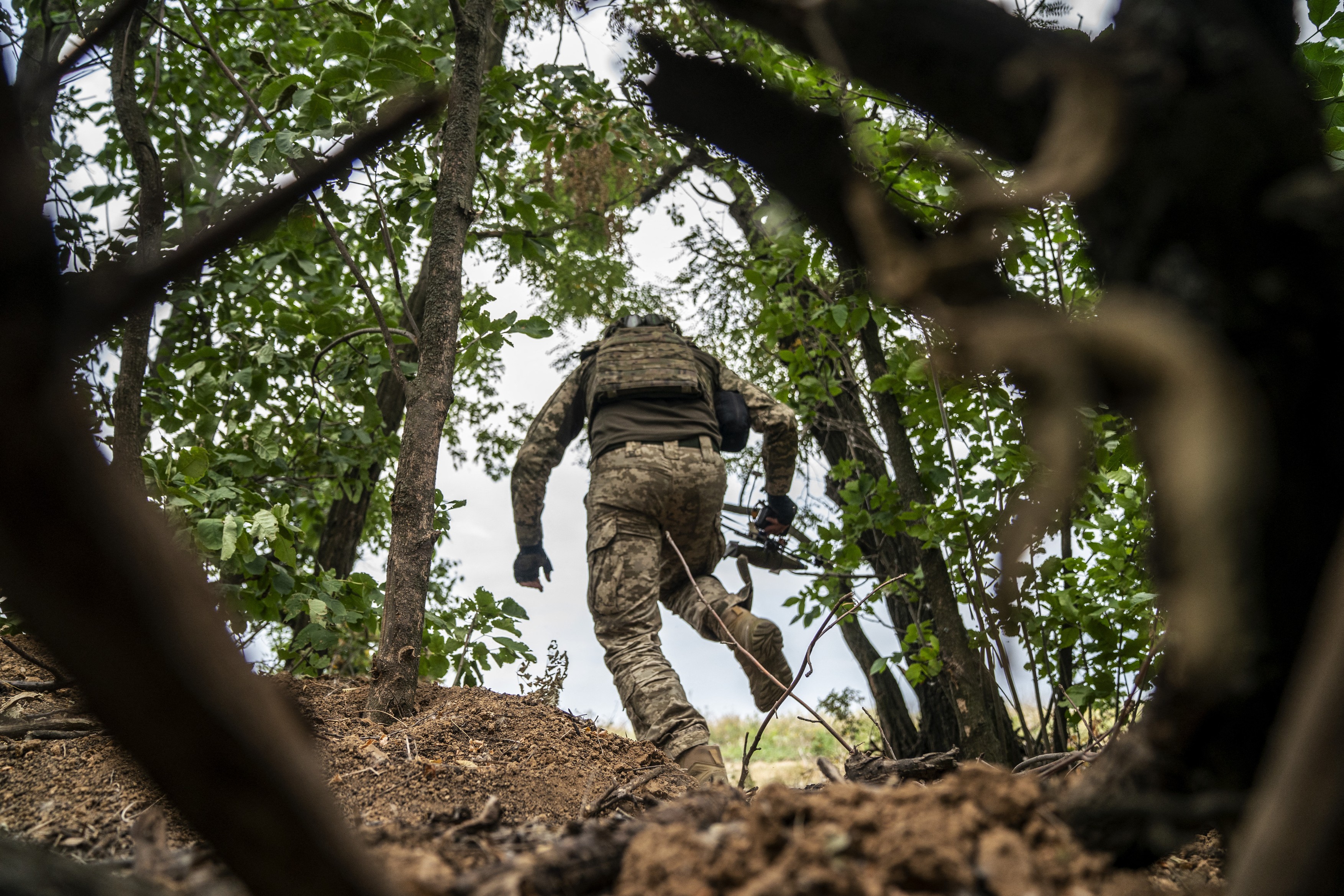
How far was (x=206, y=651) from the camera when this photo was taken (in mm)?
536

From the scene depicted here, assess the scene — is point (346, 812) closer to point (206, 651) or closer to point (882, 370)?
point (206, 651)

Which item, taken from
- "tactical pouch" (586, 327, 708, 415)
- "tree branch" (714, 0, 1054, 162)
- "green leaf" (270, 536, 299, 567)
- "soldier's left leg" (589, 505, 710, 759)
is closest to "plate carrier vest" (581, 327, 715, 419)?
"tactical pouch" (586, 327, 708, 415)

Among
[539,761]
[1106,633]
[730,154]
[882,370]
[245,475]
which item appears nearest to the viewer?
[730,154]

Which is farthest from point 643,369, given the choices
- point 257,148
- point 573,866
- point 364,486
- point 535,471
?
point 573,866

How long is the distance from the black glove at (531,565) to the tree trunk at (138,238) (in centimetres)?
196

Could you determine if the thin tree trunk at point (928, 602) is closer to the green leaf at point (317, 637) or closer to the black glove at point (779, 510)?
the black glove at point (779, 510)

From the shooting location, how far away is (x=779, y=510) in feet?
16.6

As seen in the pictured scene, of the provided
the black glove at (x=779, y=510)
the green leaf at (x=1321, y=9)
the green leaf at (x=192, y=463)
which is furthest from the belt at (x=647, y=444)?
the green leaf at (x=1321, y=9)

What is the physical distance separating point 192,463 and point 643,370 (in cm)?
229

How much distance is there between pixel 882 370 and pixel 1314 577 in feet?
13.2

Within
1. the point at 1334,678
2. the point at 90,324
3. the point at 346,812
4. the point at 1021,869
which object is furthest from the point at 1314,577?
the point at 346,812

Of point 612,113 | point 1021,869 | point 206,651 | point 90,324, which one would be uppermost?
point 612,113

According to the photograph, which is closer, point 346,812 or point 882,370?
point 346,812

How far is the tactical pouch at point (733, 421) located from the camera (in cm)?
479
